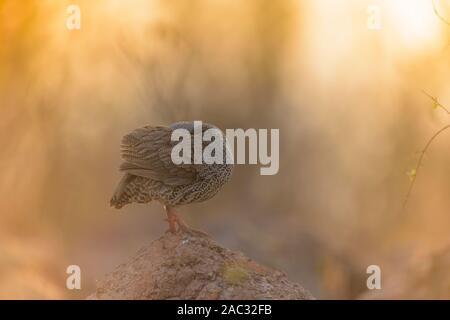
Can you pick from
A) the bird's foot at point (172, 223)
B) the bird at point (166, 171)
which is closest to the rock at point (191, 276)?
the bird's foot at point (172, 223)

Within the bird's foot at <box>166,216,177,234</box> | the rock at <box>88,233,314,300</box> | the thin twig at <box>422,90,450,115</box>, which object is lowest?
the rock at <box>88,233,314,300</box>

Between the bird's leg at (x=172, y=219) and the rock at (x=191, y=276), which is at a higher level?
the bird's leg at (x=172, y=219)

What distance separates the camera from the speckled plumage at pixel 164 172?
3650mm

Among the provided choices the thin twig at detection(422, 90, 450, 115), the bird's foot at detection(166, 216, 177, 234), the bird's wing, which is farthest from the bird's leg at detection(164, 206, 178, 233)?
the thin twig at detection(422, 90, 450, 115)

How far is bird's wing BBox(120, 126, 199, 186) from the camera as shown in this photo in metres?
3.65

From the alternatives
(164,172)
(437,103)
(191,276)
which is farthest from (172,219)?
(437,103)

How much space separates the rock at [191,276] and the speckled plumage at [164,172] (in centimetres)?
28

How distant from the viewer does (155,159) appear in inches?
145

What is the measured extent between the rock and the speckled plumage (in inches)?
11.1

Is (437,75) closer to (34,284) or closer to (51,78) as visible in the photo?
(51,78)

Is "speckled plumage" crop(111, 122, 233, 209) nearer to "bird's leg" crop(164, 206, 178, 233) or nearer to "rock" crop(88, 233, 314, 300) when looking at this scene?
"bird's leg" crop(164, 206, 178, 233)

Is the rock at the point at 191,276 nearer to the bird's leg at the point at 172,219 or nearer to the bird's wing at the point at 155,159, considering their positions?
the bird's leg at the point at 172,219
